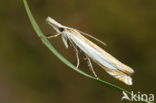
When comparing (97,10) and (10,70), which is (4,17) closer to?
(10,70)

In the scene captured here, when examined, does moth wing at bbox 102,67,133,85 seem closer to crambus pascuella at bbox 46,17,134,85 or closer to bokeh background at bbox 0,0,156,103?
crambus pascuella at bbox 46,17,134,85

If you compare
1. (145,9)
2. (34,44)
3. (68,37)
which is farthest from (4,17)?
(68,37)

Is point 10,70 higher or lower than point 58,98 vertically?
higher

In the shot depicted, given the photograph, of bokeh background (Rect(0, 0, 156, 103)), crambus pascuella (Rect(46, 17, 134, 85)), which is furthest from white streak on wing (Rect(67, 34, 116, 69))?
bokeh background (Rect(0, 0, 156, 103))

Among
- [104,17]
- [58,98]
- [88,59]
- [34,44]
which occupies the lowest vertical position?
[88,59]

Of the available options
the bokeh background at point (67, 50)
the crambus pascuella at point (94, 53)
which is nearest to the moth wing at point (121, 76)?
the crambus pascuella at point (94, 53)

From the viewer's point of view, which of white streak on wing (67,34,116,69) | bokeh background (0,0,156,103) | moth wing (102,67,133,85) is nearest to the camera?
moth wing (102,67,133,85)

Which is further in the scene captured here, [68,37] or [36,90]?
[36,90]
